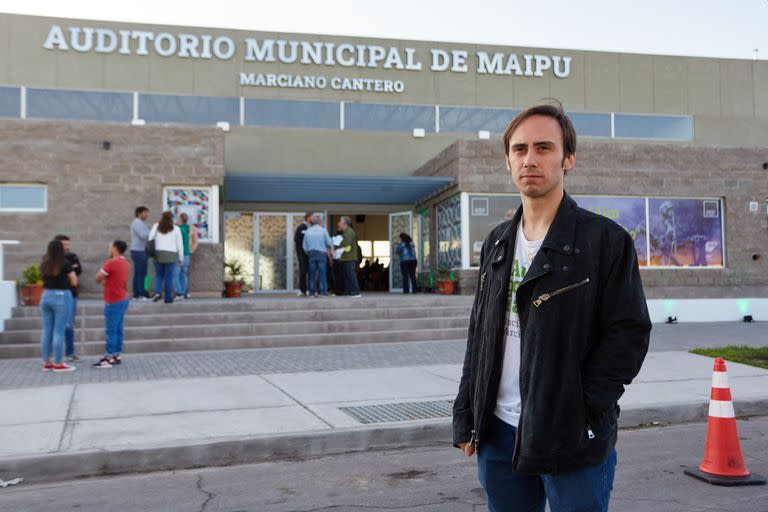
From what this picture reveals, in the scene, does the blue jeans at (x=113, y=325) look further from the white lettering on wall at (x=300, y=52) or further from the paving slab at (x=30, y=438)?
the white lettering on wall at (x=300, y=52)

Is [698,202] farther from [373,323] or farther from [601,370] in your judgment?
[601,370]

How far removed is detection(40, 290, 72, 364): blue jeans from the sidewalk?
48 cm

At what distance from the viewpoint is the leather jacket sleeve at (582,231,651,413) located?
7.00ft

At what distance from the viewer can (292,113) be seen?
20938 mm

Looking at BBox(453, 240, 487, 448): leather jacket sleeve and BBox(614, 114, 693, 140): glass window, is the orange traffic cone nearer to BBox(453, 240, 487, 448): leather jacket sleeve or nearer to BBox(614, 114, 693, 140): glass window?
BBox(453, 240, 487, 448): leather jacket sleeve

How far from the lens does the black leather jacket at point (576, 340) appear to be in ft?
6.92

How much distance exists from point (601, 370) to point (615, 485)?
125 inches

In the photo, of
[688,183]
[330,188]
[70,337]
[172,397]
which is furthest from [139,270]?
[688,183]

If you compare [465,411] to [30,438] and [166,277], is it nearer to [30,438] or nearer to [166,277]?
[30,438]

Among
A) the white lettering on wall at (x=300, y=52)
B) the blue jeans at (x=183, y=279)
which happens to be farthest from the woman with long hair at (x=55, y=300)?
the white lettering on wall at (x=300, y=52)

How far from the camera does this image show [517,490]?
7.70 feet

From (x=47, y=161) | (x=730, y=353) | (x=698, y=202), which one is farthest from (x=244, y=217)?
(x=730, y=353)

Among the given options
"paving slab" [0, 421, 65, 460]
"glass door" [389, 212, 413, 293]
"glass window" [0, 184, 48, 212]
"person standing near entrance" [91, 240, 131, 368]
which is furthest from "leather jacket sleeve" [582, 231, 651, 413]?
"glass door" [389, 212, 413, 293]

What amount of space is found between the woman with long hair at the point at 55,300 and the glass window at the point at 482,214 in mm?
9717
